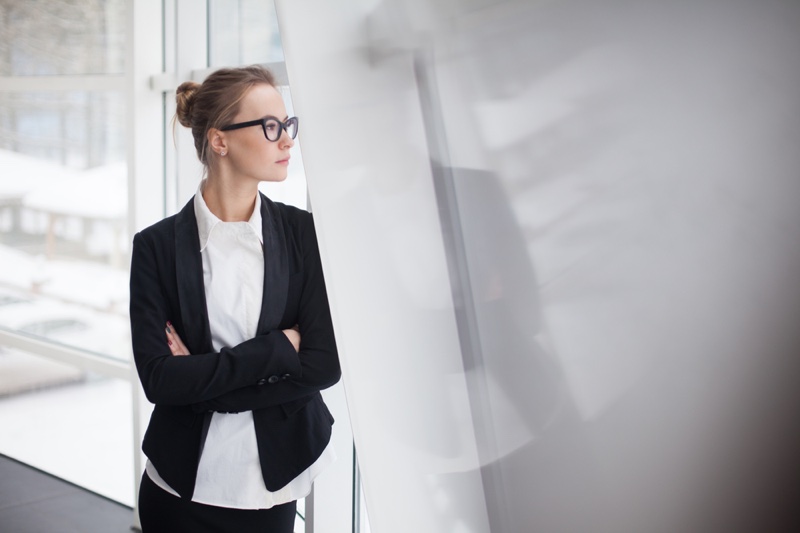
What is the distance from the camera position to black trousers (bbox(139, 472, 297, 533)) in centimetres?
129

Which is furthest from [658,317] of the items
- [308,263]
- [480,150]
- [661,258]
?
[308,263]

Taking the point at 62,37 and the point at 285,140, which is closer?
the point at 285,140

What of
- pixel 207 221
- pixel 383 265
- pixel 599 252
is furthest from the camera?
pixel 207 221

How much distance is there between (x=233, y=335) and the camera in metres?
1.30

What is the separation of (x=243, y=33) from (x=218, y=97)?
1042 mm

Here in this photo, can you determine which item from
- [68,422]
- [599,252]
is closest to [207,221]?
[599,252]

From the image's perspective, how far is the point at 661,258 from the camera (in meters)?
0.34

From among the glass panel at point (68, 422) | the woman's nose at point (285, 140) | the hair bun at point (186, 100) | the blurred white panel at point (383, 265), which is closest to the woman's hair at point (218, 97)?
the hair bun at point (186, 100)

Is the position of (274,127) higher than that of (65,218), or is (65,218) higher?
(65,218)

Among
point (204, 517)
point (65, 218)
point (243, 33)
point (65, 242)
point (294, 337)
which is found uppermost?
point (243, 33)

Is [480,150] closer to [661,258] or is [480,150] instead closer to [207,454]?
[661,258]

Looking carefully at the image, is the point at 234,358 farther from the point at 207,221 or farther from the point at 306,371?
the point at 207,221

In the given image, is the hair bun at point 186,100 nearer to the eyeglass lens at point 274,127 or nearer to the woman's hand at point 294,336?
the eyeglass lens at point 274,127

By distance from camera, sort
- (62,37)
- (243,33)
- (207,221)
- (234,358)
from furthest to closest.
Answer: (62,37) < (243,33) < (207,221) < (234,358)
